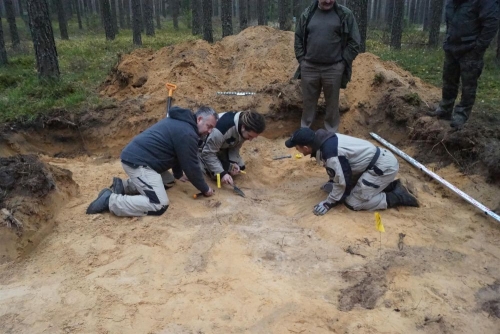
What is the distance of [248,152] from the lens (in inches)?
254

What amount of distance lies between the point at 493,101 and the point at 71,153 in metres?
7.05

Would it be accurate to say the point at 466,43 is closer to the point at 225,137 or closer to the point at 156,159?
the point at 225,137

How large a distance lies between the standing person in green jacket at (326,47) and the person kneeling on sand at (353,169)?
1.74 meters

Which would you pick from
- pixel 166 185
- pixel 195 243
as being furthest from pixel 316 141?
pixel 166 185

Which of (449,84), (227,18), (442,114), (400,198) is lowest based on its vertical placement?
(400,198)

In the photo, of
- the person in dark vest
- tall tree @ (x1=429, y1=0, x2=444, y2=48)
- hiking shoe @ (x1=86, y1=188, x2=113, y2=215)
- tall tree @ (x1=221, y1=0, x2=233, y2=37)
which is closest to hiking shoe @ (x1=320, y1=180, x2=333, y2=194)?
the person in dark vest

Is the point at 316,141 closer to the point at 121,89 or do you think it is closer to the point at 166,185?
the point at 166,185

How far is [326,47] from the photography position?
5.71 m

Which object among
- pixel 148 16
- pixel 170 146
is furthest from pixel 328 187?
pixel 148 16

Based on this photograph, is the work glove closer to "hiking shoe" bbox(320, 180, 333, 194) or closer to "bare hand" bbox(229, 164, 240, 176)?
"hiking shoe" bbox(320, 180, 333, 194)

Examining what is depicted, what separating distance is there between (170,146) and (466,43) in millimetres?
3981

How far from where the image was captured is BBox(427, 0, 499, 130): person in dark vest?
5.12 meters

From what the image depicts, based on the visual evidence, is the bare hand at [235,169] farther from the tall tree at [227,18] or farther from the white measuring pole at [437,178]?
the tall tree at [227,18]

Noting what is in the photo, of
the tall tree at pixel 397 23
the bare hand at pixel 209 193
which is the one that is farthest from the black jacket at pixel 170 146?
the tall tree at pixel 397 23
